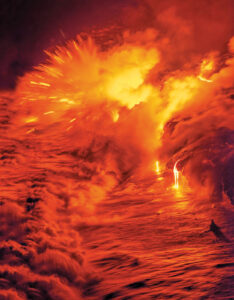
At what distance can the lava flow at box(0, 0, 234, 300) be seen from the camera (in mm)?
2752

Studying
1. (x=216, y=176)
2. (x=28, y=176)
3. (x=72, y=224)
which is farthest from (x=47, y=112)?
(x=216, y=176)

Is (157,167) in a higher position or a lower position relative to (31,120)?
lower

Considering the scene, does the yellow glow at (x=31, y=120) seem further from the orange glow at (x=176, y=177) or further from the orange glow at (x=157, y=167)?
the orange glow at (x=176, y=177)

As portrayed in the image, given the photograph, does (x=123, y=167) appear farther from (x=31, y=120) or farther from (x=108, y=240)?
(x=31, y=120)

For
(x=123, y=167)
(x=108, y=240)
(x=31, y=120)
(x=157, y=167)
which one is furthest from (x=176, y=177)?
(x=31, y=120)

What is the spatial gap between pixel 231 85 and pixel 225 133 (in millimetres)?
1610

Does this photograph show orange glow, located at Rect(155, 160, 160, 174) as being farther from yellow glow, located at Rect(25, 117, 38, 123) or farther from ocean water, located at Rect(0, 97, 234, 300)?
yellow glow, located at Rect(25, 117, 38, 123)

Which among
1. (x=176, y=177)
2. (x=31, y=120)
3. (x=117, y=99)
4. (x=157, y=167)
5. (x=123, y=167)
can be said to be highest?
(x=31, y=120)

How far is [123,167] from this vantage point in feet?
19.4

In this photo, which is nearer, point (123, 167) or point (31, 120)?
point (123, 167)

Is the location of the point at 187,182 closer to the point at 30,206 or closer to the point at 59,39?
the point at 30,206

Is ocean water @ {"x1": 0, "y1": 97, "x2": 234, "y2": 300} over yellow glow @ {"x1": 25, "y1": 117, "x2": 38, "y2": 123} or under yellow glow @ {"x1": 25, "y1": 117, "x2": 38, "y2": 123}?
under

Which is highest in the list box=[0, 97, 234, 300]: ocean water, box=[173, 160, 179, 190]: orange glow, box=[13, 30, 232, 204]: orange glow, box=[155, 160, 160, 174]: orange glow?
box=[13, 30, 232, 204]: orange glow

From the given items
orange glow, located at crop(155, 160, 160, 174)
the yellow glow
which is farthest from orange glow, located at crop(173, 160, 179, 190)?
the yellow glow
